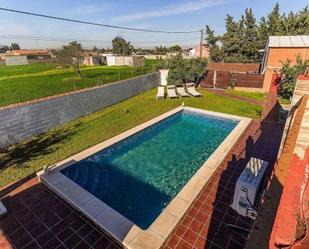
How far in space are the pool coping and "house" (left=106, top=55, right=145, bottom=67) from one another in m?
31.2

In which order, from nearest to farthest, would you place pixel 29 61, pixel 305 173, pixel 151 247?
pixel 305 173 < pixel 151 247 < pixel 29 61

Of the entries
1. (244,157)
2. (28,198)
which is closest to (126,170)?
(28,198)

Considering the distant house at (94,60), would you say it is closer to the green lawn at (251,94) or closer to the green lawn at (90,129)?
the green lawn at (90,129)

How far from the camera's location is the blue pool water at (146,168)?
5.82 metres

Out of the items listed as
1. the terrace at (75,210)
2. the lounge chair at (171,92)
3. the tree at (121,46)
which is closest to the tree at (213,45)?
the lounge chair at (171,92)

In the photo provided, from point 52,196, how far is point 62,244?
66.4 inches

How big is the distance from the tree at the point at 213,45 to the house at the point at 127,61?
41.9ft

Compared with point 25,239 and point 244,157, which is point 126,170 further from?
point 244,157

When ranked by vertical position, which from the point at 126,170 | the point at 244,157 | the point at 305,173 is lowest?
the point at 126,170

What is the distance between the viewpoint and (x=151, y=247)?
3.92 m

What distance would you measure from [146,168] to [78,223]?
326 cm

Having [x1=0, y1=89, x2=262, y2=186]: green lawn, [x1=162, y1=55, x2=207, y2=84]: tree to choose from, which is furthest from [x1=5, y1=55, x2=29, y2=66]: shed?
[x1=0, y1=89, x2=262, y2=186]: green lawn

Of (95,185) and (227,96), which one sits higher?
(227,96)

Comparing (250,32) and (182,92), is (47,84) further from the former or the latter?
(250,32)
